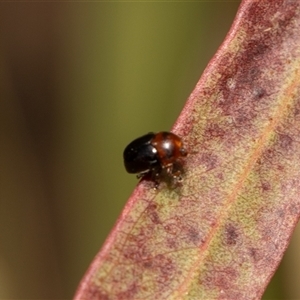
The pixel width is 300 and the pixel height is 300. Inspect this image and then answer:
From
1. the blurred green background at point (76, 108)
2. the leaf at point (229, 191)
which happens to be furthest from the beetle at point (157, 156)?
the blurred green background at point (76, 108)

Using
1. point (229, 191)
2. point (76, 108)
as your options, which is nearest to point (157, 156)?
point (229, 191)

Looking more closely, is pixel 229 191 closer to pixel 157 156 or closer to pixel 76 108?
pixel 157 156

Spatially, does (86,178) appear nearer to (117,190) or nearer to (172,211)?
(117,190)

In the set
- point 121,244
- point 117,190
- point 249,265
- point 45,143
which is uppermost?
point 45,143

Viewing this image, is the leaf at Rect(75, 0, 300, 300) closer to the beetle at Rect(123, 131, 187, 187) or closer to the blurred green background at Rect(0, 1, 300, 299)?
the beetle at Rect(123, 131, 187, 187)

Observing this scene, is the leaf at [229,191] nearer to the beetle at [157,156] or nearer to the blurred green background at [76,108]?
the beetle at [157,156]

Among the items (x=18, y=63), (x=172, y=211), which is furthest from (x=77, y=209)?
(x=172, y=211)
